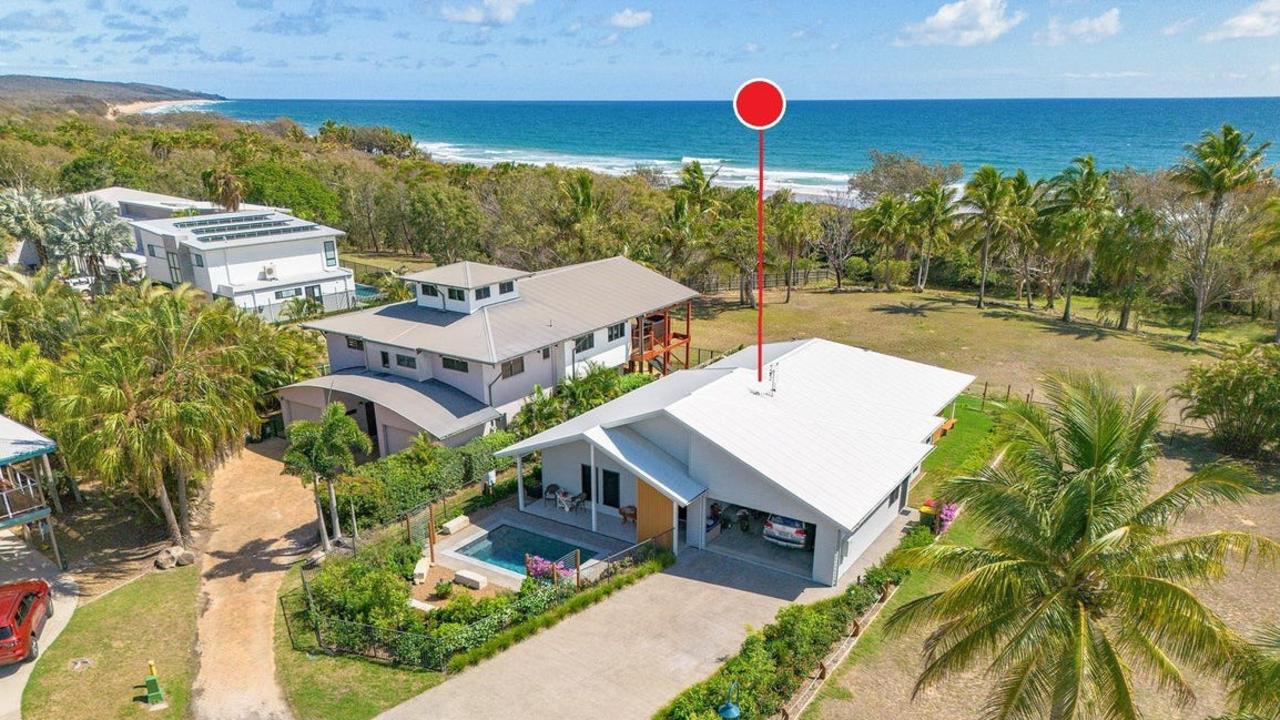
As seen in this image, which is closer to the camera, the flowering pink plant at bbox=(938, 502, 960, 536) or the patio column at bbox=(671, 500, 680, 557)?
the patio column at bbox=(671, 500, 680, 557)

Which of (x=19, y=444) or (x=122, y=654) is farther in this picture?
(x=19, y=444)

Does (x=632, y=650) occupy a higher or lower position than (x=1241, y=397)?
lower

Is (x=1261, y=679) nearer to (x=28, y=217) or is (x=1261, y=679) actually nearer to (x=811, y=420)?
(x=811, y=420)

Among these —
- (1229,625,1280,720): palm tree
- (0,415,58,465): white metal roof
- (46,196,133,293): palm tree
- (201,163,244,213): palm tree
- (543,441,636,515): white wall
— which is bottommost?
(543,441,636,515): white wall

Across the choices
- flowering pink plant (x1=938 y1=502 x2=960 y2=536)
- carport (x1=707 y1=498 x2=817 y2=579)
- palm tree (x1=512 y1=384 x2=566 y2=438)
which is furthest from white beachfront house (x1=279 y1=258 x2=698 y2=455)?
flowering pink plant (x1=938 y1=502 x2=960 y2=536)

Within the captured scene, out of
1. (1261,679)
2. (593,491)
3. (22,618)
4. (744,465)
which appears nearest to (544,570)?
(593,491)

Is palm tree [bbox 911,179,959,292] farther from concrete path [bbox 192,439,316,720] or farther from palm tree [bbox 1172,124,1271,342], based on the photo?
concrete path [bbox 192,439,316,720]
